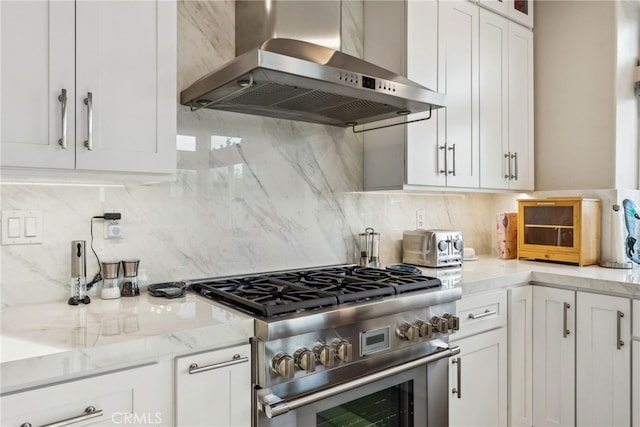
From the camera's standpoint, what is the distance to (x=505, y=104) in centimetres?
267

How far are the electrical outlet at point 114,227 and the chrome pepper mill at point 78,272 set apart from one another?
4.8 inches

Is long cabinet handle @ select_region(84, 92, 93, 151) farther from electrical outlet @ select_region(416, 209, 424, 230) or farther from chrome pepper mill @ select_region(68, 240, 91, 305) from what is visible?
electrical outlet @ select_region(416, 209, 424, 230)

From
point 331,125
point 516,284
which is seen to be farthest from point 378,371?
point 331,125

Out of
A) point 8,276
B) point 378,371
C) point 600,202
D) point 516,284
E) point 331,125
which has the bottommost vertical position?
point 378,371

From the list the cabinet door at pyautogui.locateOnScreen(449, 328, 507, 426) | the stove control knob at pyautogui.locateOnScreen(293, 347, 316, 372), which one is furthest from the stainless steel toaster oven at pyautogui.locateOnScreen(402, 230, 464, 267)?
→ the stove control knob at pyautogui.locateOnScreen(293, 347, 316, 372)

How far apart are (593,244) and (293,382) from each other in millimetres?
2091

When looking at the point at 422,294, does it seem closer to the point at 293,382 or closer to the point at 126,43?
the point at 293,382

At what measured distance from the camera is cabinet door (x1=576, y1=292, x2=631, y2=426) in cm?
197

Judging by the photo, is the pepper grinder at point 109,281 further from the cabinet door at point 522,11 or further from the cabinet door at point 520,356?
the cabinet door at point 522,11

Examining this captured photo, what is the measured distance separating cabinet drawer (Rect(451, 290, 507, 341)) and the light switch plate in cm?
173

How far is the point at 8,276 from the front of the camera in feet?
4.84

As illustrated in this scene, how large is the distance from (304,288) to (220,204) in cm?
59

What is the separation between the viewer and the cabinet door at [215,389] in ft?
3.87

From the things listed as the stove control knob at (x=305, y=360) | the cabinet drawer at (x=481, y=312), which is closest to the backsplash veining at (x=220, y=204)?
the cabinet drawer at (x=481, y=312)
